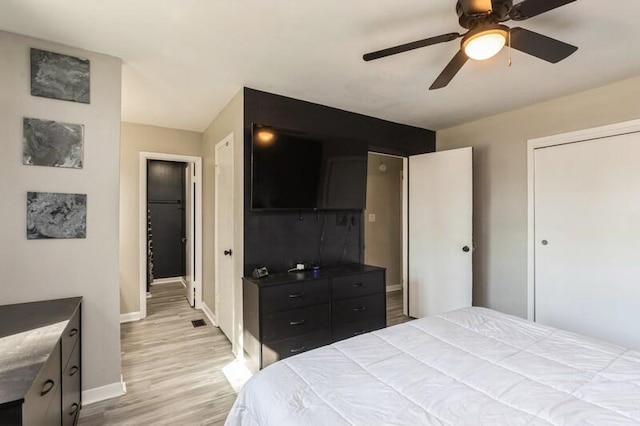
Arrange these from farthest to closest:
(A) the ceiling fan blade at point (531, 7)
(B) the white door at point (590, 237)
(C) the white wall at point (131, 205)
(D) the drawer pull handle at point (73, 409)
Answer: (C) the white wall at point (131, 205) < (B) the white door at point (590, 237) < (D) the drawer pull handle at point (73, 409) < (A) the ceiling fan blade at point (531, 7)

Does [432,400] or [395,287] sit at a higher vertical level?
[432,400]

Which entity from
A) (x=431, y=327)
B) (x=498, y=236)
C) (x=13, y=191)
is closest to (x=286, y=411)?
(x=431, y=327)

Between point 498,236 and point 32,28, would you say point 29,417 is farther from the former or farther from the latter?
point 498,236

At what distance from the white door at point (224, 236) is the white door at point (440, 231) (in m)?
2.25

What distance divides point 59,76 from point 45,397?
1.94 meters

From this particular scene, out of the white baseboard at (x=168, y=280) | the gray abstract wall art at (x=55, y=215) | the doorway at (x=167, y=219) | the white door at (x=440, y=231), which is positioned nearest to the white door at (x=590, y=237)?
the white door at (x=440, y=231)

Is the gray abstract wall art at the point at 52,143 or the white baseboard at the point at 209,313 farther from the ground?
the gray abstract wall art at the point at 52,143

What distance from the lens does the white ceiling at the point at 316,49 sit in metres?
1.72

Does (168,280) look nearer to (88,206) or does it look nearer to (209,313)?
(209,313)

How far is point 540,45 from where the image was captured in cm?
159

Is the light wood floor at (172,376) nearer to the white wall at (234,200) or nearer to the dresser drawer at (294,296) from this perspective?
the white wall at (234,200)

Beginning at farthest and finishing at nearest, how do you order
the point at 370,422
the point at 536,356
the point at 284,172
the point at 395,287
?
the point at 395,287, the point at 284,172, the point at 536,356, the point at 370,422

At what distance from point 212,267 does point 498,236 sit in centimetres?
342

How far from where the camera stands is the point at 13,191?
193 centimetres
